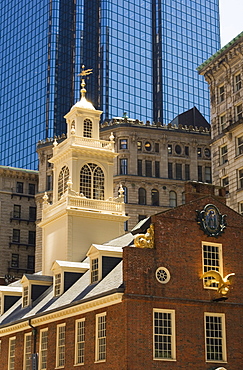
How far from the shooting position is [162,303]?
1524 inches

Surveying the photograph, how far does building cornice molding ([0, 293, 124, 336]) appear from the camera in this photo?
38638 mm

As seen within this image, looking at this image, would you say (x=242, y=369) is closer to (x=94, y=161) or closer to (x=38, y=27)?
(x=94, y=161)

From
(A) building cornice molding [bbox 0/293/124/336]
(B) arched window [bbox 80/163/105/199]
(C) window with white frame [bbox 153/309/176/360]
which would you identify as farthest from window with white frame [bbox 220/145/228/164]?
(C) window with white frame [bbox 153/309/176/360]

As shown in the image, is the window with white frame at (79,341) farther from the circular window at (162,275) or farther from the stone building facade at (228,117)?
the stone building facade at (228,117)

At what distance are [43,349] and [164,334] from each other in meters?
A: 11.2

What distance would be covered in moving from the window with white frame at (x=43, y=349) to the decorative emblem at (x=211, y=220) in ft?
41.6

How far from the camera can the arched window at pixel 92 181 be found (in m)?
56.1

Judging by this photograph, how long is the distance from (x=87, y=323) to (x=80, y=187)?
16.6 meters

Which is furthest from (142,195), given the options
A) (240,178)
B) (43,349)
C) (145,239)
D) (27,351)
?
(145,239)

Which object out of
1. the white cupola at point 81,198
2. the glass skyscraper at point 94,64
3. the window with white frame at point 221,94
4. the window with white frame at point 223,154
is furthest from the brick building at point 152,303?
the glass skyscraper at point 94,64

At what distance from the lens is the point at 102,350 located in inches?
1555

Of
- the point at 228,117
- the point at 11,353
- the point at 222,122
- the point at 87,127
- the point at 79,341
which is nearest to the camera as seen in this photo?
the point at 79,341

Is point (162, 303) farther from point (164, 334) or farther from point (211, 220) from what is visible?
point (211, 220)

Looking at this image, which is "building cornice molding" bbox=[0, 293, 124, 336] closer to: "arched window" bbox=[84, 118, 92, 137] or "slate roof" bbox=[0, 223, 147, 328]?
"slate roof" bbox=[0, 223, 147, 328]
